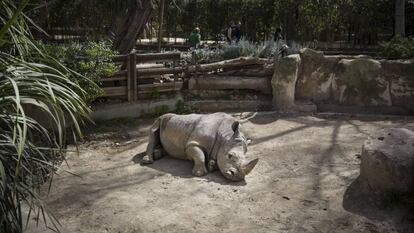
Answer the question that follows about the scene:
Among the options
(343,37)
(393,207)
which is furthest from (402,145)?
(343,37)

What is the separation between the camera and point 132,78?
776 centimetres

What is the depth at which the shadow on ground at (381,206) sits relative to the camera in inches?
175

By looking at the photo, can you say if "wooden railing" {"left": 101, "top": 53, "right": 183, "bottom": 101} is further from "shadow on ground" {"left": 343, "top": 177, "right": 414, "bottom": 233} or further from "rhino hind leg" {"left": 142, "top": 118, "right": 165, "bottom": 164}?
"shadow on ground" {"left": 343, "top": 177, "right": 414, "bottom": 233}

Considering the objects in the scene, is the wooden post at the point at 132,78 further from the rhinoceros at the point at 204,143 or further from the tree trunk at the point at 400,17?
the tree trunk at the point at 400,17

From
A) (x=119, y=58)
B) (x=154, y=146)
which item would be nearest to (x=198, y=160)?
(x=154, y=146)

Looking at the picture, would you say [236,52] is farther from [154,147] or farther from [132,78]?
[154,147]

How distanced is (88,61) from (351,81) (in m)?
4.24

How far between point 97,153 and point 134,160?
59cm

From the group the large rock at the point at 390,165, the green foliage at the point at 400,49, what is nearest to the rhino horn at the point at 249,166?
the large rock at the point at 390,165

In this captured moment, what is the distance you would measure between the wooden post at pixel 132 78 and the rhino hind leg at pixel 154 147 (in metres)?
1.57

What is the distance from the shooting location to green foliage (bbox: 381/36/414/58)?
8.59 m

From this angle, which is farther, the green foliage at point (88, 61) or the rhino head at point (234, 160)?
the green foliage at point (88, 61)

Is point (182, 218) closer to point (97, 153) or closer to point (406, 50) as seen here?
point (97, 153)

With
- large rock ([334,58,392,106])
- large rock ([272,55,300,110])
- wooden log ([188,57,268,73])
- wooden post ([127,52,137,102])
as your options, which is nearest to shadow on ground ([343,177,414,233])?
large rock ([272,55,300,110])
